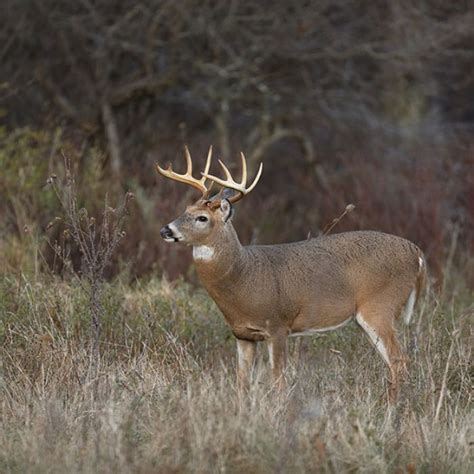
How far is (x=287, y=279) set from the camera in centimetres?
811

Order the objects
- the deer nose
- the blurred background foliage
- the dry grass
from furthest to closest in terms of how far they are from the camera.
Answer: the blurred background foliage, the deer nose, the dry grass

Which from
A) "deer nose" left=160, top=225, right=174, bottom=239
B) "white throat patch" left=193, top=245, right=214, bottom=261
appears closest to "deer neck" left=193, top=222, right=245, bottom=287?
"white throat patch" left=193, top=245, right=214, bottom=261

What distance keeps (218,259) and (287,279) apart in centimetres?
46

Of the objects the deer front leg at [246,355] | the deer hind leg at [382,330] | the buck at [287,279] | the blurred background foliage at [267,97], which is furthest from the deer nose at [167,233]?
the blurred background foliage at [267,97]

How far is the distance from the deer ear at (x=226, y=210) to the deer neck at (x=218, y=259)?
0.08 metres

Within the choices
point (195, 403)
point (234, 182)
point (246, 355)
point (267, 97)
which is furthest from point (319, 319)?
point (267, 97)

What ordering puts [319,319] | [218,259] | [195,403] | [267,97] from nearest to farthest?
[195,403]
[218,259]
[319,319]
[267,97]

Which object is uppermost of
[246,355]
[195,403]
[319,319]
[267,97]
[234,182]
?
[234,182]

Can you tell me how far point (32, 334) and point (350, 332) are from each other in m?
2.37

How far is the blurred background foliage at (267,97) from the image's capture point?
15.1 metres

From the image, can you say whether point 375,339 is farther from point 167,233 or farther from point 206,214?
point 167,233

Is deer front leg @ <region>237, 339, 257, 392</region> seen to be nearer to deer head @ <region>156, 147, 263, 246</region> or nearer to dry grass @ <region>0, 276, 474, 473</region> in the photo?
dry grass @ <region>0, 276, 474, 473</region>

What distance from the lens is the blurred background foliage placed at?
49.5 feet

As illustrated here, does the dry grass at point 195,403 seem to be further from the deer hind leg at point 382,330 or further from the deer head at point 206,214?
the deer head at point 206,214
